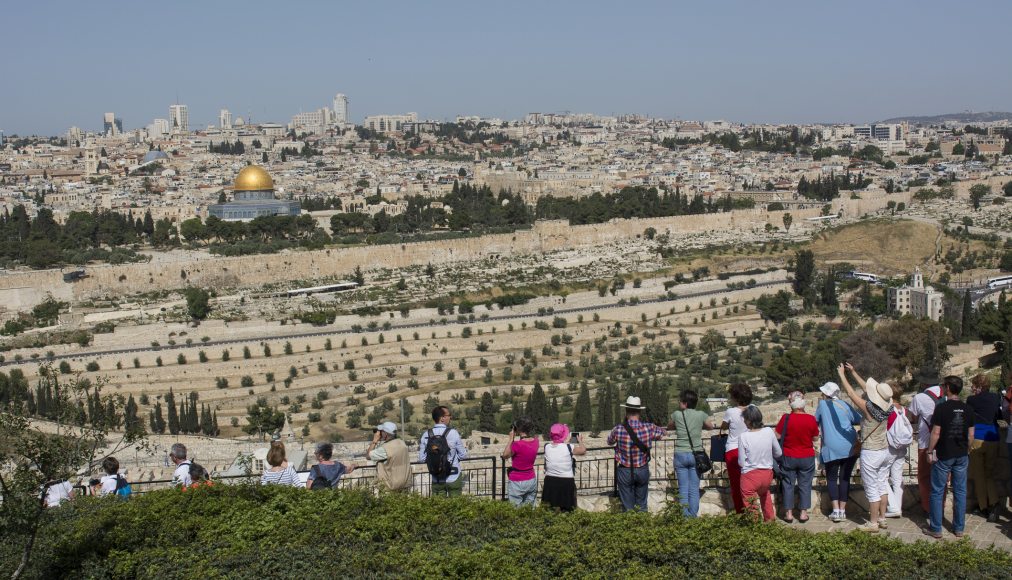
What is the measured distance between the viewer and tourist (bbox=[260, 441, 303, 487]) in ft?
20.5

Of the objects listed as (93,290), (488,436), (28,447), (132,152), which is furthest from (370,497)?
(132,152)

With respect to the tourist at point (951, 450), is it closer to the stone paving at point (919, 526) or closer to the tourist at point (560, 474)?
the stone paving at point (919, 526)

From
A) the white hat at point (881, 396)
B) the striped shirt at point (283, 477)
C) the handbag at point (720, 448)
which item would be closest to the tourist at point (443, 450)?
the striped shirt at point (283, 477)

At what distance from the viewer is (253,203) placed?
46.2 meters

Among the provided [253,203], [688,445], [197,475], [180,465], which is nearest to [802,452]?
[688,445]

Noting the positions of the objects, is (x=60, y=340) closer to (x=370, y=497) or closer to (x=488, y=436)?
(x=488, y=436)

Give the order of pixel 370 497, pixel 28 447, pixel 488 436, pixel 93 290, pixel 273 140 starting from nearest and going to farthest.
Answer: pixel 28 447 < pixel 370 497 < pixel 488 436 < pixel 93 290 < pixel 273 140

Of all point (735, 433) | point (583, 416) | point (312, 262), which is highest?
point (735, 433)

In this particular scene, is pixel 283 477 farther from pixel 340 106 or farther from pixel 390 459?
pixel 340 106

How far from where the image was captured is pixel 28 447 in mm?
5188

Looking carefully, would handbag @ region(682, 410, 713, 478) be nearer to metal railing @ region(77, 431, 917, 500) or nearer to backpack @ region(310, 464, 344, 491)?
metal railing @ region(77, 431, 917, 500)

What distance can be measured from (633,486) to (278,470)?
2165mm

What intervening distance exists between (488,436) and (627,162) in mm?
73393

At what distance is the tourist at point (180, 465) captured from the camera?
6.48 metres
